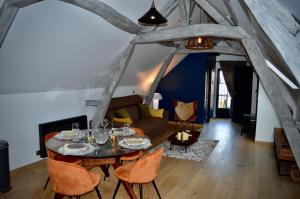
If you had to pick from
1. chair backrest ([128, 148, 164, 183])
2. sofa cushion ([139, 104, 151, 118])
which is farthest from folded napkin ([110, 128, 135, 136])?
sofa cushion ([139, 104, 151, 118])

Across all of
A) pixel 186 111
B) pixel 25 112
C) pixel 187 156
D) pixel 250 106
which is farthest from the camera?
pixel 250 106

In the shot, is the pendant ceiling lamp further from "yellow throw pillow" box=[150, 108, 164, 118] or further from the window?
the window

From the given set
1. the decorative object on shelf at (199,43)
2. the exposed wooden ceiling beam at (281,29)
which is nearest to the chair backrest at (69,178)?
the exposed wooden ceiling beam at (281,29)

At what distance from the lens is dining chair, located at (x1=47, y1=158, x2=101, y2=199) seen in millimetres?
2482

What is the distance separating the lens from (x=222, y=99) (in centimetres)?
980

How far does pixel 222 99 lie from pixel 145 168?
7.65m

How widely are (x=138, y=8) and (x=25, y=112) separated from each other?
2.66m

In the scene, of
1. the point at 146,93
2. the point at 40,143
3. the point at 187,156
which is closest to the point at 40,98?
the point at 40,143

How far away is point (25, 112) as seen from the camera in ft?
13.6

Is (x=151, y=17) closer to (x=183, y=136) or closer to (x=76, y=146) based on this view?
(x=76, y=146)

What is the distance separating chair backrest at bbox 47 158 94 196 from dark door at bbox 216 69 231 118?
26.3 ft

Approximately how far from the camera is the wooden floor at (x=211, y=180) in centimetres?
350

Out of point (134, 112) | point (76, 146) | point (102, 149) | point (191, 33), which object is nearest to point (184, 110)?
point (134, 112)

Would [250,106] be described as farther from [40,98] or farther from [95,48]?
[40,98]
